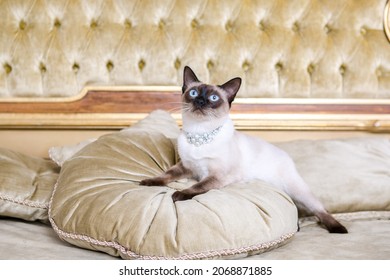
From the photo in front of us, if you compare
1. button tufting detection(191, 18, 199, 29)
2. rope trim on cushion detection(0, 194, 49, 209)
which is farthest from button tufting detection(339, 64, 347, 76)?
rope trim on cushion detection(0, 194, 49, 209)

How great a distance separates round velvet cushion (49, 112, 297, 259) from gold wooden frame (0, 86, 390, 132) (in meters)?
0.78

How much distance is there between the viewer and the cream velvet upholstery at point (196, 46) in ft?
7.95

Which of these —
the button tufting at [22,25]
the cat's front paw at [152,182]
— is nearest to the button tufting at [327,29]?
the cat's front paw at [152,182]

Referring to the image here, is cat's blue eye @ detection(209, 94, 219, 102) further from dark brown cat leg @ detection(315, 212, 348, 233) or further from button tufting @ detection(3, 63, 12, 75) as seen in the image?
button tufting @ detection(3, 63, 12, 75)

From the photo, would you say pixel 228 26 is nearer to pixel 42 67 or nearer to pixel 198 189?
pixel 42 67

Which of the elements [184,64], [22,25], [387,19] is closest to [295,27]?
[387,19]

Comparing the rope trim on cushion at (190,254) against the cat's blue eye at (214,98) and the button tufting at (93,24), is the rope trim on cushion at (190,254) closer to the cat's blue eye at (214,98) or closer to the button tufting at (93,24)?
the cat's blue eye at (214,98)

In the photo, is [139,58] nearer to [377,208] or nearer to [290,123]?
[290,123]

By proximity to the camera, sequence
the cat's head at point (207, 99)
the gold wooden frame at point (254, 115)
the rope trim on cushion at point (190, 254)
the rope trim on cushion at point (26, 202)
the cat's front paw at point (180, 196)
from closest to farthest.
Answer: the rope trim on cushion at point (190, 254) → the cat's front paw at point (180, 196) → the cat's head at point (207, 99) → the rope trim on cushion at point (26, 202) → the gold wooden frame at point (254, 115)

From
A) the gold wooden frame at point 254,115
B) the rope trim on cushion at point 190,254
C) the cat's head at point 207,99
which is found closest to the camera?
the rope trim on cushion at point 190,254

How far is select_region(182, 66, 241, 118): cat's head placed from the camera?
150 cm

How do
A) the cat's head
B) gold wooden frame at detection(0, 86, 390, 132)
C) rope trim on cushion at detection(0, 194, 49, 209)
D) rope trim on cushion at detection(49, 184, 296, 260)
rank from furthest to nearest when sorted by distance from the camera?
gold wooden frame at detection(0, 86, 390, 132) → rope trim on cushion at detection(0, 194, 49, 209) → the cat's head → rope trim on cushion at detection(49, 184, 296, 260)
